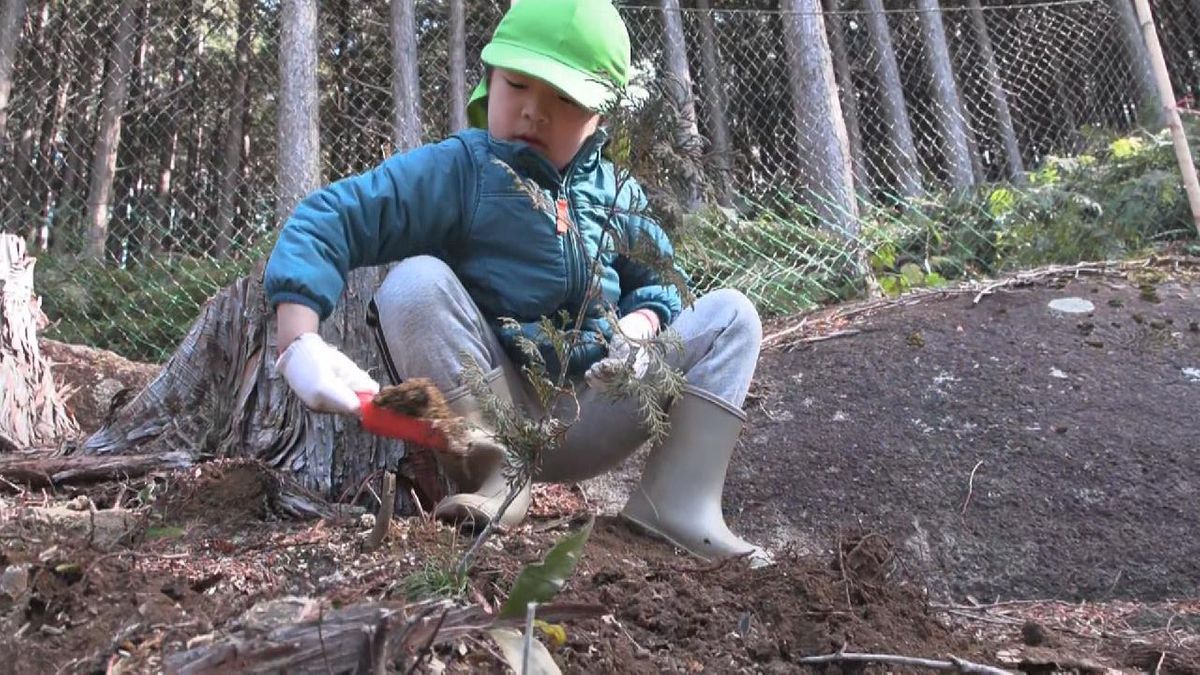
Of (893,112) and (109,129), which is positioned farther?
(893,112)

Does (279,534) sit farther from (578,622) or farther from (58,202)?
(58,202)

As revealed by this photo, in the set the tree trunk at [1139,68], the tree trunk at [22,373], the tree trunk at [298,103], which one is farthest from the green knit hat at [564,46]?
the tree trunk at [1139,68]

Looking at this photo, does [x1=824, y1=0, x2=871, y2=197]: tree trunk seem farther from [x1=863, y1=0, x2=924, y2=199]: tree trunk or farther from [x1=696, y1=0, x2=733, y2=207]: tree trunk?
[x1=696, y1=0, x2=733, y2=207]: tree trunk

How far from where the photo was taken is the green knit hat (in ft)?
6.52

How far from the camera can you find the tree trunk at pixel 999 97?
26.2 feet

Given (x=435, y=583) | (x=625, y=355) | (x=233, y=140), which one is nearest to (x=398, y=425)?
(x=435, y=583)

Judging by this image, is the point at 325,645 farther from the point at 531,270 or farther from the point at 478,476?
the point at 531,270

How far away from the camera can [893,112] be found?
7.92m

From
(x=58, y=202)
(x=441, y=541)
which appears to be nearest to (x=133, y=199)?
(x=58, y=202)

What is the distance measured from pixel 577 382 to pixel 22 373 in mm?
2371

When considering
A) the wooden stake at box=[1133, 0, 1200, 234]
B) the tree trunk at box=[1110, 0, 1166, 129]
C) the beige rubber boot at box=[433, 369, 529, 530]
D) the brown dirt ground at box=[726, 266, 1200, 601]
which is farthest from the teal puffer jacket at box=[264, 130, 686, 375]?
the tree trunk at box=[1110, 0, 1166, 129]

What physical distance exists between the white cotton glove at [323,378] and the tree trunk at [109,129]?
5607 mm

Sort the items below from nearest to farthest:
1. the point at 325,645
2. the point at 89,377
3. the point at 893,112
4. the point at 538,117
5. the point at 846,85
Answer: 1. the point at 325,645
2. the point at 538,117
3. the point at 89,377
4. the point at 893,112
5. the point at 846,85

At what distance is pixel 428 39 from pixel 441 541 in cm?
619
